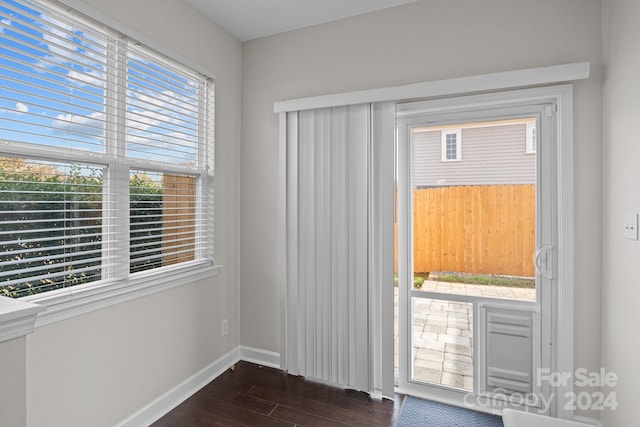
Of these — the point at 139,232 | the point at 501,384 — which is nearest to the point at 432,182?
the point at 501,384

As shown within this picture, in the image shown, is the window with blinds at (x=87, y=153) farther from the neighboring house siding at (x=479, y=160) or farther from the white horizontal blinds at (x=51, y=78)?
the neighboring house siding at (x=479, y=160)

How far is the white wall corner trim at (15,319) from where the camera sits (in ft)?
2.97

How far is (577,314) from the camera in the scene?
1.97 metres

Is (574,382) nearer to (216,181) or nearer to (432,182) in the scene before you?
(432,182)

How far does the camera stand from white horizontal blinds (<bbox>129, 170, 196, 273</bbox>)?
2.04 m

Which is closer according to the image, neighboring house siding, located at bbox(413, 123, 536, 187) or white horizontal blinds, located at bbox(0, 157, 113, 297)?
white horizontal blinds, located at bbox(0, 157, 113, 297)

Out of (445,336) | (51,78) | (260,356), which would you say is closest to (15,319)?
(51,78)

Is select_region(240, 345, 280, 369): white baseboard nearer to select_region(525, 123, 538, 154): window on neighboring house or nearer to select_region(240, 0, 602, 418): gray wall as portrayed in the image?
select_region(240, 0, 602, 418): gray wall

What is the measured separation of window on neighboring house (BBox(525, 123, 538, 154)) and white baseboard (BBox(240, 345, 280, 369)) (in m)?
2.32

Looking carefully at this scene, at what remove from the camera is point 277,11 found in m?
2.42

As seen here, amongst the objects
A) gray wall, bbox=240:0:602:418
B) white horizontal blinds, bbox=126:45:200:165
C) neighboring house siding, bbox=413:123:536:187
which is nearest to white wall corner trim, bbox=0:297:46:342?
white horizontal blinds, bbox=126:45:200:165

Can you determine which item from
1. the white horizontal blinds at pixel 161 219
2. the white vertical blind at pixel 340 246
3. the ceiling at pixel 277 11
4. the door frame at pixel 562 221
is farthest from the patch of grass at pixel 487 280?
the ceiling at pixel 277 11

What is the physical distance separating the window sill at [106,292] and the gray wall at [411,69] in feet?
2.14

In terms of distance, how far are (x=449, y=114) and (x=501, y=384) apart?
5.77ft
